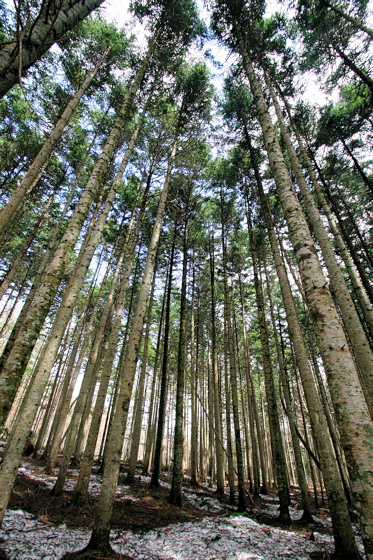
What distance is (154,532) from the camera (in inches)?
203

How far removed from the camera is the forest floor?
13.1 ft

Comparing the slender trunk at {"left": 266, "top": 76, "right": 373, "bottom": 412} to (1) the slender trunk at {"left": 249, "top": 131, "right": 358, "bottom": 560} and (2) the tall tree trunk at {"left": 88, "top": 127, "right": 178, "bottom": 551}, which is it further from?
(2) the tall tree trunk at {"left": 88, "top": 127, "right": 178, "bottom": 551}

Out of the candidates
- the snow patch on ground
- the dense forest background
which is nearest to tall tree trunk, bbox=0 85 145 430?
the dense forest background

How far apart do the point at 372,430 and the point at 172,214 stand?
8980 millimetres

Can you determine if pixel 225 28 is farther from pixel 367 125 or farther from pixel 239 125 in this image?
pixel 367 125

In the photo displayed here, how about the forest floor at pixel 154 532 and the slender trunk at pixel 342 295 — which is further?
the slender trunk at pixel 342 295

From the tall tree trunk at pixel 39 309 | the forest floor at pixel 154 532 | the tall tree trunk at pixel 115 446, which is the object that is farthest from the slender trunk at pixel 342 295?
the tall tree trunk at pixel 39 309

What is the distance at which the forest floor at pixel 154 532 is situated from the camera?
399cm

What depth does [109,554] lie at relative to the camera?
364cm

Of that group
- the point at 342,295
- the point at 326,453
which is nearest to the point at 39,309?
the point at 326,453

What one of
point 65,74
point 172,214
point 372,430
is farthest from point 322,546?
point 65,74

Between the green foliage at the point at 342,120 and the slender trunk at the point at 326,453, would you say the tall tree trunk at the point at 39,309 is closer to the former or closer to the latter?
the slender trunk at the point at 326,453

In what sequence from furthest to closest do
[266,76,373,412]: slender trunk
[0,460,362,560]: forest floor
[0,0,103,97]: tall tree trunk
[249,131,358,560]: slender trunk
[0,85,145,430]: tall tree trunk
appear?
[266,76,373,412]: slender trunk < [249,131,358,560]: slender trunk < [0,460,362,560]: forest floor < [0,85,145,430]: tall tree trunk < [0,0,103,97]: tall tree trunk

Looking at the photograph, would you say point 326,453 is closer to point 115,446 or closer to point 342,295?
point 342,295
